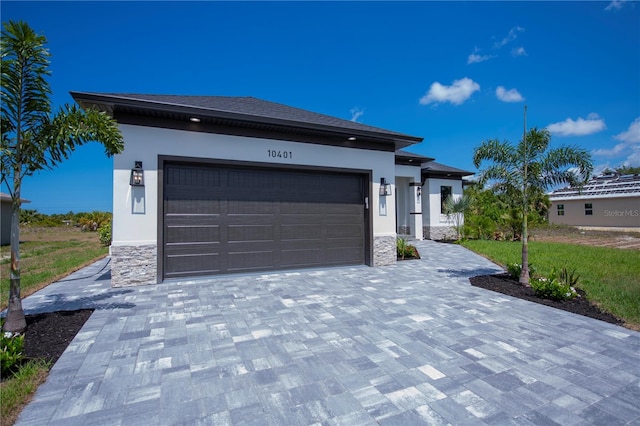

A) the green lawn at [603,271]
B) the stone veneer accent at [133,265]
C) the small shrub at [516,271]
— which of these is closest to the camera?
the green lawn at [603,271]

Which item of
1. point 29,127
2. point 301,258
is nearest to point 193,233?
point 301,258

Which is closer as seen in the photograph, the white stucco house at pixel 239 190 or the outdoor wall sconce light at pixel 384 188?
the white stucco house at pixel 239 190

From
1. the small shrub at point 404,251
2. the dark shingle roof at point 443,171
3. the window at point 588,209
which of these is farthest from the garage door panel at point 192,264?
the window at point 588,209

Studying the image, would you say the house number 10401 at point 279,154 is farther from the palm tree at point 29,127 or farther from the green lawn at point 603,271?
the green lawn at point 603,271

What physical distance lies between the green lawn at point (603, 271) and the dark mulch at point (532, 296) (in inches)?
5.5

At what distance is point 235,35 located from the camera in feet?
27.9

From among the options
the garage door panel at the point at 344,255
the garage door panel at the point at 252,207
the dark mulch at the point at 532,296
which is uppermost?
the garage door panel at the point at 252,207

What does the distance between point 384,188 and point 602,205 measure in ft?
81.8

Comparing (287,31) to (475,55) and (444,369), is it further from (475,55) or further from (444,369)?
(444,369)

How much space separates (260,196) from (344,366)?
505 centimetres

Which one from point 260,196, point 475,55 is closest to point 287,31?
point 260,196

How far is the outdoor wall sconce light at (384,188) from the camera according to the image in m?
8.20

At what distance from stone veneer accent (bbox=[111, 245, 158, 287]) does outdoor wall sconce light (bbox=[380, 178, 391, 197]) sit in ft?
19.1

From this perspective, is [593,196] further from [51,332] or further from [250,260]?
[51,332]
